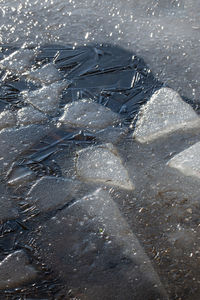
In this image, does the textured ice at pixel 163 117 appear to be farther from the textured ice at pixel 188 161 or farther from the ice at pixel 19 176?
the ice at pixel 19 176

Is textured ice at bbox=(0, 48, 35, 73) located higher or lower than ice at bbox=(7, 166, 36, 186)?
higher

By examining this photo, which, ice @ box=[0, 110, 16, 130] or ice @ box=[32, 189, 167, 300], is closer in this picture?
ice @ box=[32, 189, 167, 300]

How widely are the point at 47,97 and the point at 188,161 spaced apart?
945 mm

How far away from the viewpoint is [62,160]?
215cm

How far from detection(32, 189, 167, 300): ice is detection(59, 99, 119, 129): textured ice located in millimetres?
507

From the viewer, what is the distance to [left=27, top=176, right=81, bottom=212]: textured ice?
1.93 meters

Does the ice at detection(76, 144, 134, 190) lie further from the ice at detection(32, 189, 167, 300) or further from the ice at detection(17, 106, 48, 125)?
the ice at detection(17, 106, 48, 125)

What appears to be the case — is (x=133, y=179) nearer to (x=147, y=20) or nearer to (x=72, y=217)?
(x=72, y=217)

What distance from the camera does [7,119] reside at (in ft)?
7.84

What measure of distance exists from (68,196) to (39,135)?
480mm

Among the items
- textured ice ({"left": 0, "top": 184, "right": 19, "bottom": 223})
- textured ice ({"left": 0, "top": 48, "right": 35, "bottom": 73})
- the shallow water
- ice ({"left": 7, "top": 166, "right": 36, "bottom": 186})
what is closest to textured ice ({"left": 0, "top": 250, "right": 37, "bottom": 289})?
the shallow water

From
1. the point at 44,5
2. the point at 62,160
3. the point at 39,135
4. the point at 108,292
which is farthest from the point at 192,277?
the point at 44,5

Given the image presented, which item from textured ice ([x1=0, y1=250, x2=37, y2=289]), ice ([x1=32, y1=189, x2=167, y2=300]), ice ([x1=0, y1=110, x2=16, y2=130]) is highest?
ice ([x1=0, y1=110, x2=16, y2=130])

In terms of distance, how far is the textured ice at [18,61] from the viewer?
109 inches
